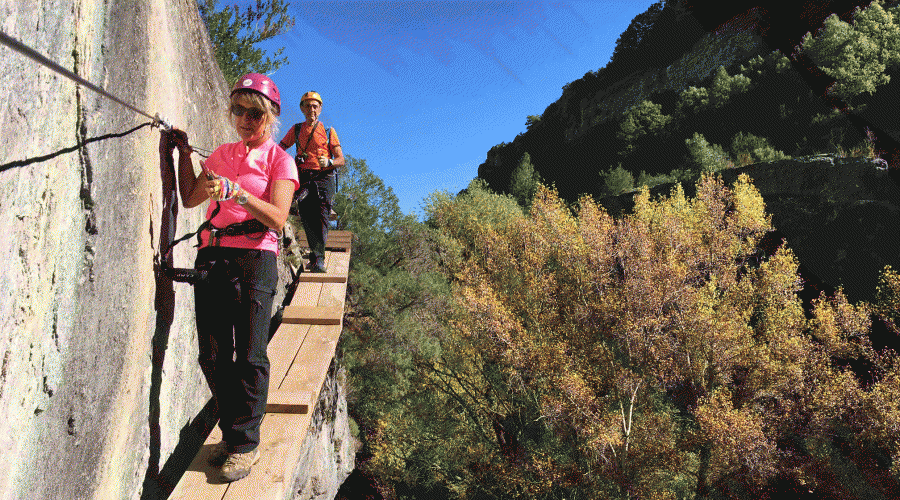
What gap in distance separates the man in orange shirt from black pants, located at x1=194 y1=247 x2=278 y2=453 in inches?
117

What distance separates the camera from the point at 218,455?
9.00ft

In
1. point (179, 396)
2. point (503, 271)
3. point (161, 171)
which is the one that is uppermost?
point (161, 171)

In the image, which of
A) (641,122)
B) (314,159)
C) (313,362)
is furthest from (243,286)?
(641,122)

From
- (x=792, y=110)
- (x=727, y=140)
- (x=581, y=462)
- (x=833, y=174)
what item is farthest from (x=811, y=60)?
(x=581, y=462)

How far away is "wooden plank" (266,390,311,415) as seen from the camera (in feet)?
10.8

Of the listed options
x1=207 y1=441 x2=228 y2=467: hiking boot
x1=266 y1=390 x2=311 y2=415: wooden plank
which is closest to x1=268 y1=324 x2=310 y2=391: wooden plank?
x1=266 y1=390 x2=311 y2=415: wooden plank

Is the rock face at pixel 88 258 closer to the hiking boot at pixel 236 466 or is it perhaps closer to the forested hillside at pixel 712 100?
the hiking boot at pixel 236 466

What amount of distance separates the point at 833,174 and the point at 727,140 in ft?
62.8

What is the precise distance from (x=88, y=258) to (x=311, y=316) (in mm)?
2822

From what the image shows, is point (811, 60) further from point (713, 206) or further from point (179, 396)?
point (179, 396)

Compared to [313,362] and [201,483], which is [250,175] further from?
[313,362]

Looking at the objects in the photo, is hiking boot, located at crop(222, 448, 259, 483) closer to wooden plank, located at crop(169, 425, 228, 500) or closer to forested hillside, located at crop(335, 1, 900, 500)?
wooden plank, located at crop(169, 425, 228, 500)

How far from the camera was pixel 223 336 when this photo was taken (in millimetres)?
2752

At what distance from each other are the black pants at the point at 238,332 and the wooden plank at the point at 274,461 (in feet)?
0.47
